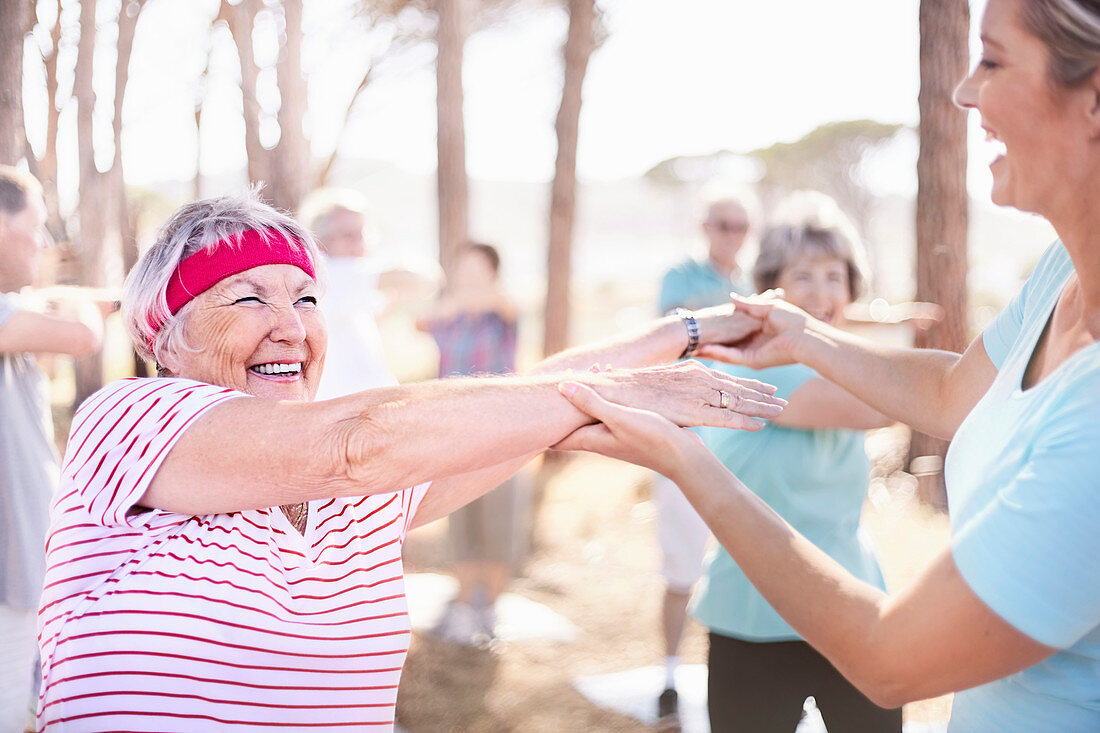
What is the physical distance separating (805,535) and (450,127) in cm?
544

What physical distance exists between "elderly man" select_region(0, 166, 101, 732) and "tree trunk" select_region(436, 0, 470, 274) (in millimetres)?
4169

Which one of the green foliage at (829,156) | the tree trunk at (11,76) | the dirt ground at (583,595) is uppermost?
the green foliage at (829,156)

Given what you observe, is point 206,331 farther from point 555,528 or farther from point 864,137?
point 864,137

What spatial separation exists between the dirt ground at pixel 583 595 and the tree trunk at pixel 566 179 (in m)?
1.44

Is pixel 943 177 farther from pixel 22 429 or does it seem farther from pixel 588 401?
pixel 22 429

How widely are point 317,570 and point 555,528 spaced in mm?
5012

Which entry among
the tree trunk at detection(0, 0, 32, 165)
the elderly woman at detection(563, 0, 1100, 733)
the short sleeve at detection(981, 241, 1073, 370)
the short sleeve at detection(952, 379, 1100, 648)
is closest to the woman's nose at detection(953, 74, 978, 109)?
the elderly woman at detection(563, 0, 1100, 733)

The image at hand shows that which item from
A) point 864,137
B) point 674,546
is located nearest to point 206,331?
point 674,546

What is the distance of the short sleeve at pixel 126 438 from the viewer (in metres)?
1.20

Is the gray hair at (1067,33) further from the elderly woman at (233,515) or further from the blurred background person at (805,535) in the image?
the blurred background person at (805,535)

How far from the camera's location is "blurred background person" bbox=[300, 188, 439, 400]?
369 centimetres

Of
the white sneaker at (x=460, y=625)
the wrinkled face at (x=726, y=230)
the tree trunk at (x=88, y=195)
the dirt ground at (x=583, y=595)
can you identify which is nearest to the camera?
the dirt ground at (x=583, y=595)

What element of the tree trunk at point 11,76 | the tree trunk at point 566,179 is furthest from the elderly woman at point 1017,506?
the tree trunk at point 566,179

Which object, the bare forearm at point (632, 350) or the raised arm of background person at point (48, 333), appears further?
the raised arm of background person at point (48, 333)
